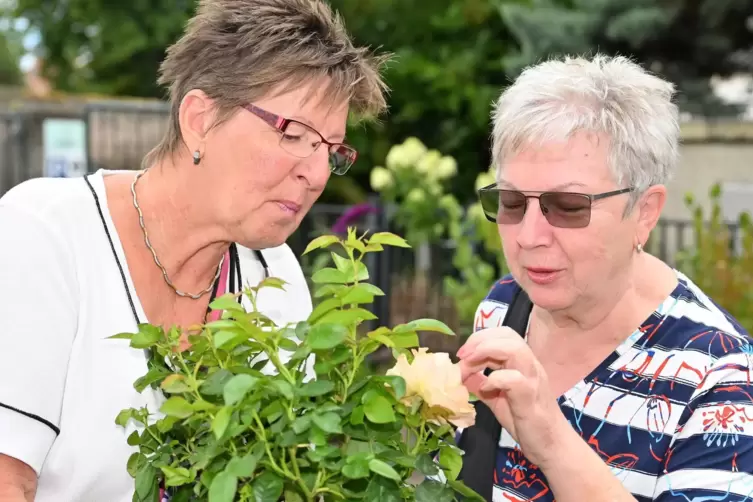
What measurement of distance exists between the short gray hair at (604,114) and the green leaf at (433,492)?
2.84 feet

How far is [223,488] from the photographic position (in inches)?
48.9

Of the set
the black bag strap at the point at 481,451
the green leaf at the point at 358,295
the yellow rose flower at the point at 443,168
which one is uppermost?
the green leaf at the point at 358,295

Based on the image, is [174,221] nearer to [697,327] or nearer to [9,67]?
[697,327]

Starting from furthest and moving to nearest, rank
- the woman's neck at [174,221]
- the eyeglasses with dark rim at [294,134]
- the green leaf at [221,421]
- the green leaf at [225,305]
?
the woman's neck at [174,221]
the eyeglasses with dark rim at [294,134]
the green leaf at [225,305]
the green leaf at [221,421]

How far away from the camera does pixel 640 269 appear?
2.16m

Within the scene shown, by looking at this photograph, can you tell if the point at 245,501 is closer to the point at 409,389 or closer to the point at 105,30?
the point at 409,389

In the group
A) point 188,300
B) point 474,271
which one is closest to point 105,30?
point 474,271

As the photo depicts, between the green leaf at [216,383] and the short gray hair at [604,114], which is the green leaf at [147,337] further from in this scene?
the short gray hair at [604,114]

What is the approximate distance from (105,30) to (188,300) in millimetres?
15795

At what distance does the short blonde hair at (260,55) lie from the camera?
2.12 metres

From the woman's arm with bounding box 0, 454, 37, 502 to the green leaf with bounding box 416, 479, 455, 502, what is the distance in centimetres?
80

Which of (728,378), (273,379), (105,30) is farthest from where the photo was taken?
(105,30)

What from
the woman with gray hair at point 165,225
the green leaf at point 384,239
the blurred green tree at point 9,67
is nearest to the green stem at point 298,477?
the green leaf at point 384,239

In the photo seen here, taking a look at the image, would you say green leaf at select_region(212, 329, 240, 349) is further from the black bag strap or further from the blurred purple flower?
the blurred purple flower
